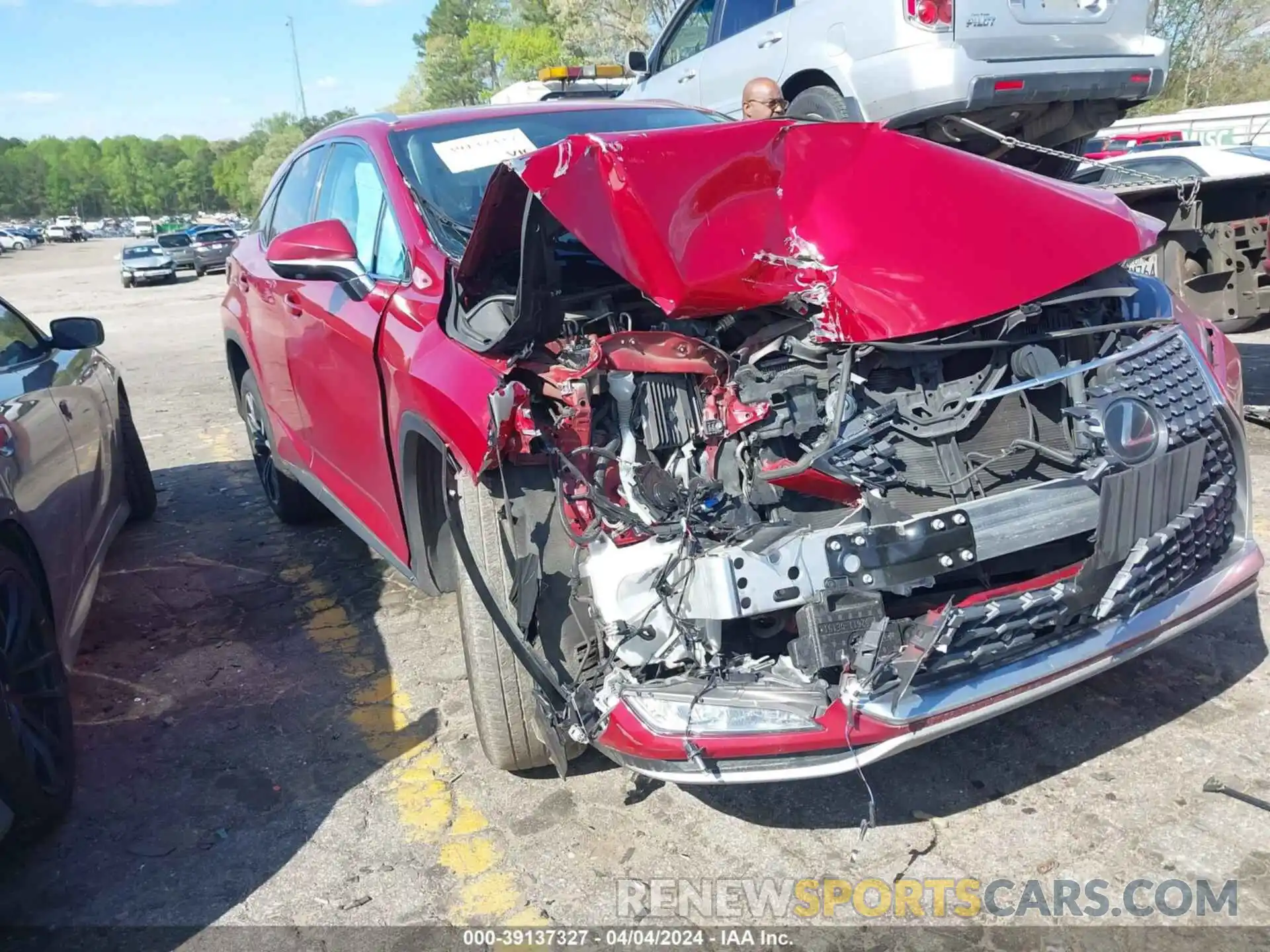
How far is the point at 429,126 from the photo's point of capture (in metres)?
3.71

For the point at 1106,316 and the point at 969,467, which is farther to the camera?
the point at 1106,316

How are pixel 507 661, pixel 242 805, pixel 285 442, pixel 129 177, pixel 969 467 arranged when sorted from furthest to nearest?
pixel 129 177 → pixel 285 442 → pixel 242 805 → pixel 507 661 → pixel 969 467

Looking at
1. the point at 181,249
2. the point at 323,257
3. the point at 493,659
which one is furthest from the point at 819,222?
the point at 181,249

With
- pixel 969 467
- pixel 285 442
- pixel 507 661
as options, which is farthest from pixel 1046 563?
pixel 285 442

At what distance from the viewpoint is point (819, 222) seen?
266 cm

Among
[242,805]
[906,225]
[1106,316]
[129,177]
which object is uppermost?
[129,177]

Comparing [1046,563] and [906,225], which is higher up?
[906,225]

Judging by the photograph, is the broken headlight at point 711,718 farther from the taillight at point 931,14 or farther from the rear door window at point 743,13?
the rear door window at point 743,13

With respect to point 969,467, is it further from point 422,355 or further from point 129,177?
point 129,177

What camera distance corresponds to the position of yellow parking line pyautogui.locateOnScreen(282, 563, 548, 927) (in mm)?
2445

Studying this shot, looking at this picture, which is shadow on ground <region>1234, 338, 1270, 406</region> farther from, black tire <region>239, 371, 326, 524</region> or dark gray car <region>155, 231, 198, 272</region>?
dark gray car <region>155, 231, 198, 272</region>

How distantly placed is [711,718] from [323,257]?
6.45 feet

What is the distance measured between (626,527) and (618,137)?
1.01 m

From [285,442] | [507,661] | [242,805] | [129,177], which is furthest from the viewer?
[129,177]
